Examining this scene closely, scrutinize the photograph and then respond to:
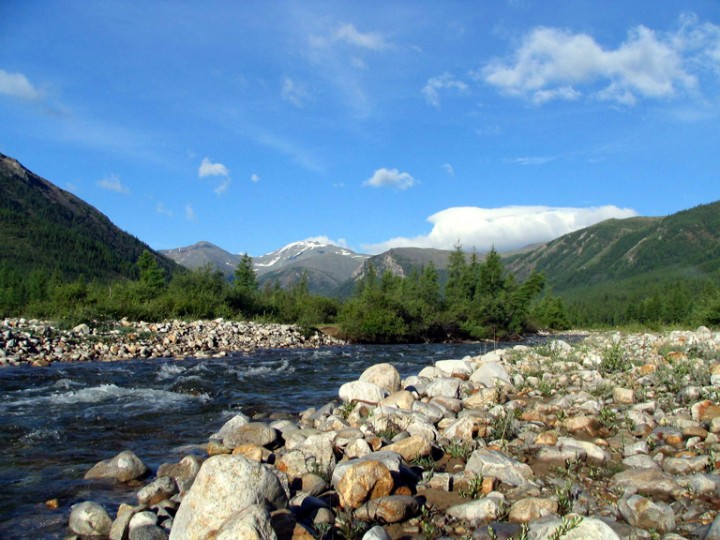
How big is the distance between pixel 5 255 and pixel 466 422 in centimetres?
14871

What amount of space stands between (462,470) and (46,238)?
165 metres

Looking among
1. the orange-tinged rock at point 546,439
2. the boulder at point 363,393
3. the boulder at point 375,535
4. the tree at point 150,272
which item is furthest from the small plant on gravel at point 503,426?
the tree at point 150,272

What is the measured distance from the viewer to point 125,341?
72.2 ft

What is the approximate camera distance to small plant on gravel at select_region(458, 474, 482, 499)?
502 cm

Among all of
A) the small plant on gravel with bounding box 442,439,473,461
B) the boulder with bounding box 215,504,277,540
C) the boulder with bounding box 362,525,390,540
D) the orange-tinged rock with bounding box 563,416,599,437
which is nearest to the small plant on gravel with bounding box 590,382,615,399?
the orange-tinged rock with bounding box 563,416,599,437

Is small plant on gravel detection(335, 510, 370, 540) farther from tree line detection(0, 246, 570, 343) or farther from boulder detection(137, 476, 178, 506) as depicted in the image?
tree line detection(0, 246, 570, 343)

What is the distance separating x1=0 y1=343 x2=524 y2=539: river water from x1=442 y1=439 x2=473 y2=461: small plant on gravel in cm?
370

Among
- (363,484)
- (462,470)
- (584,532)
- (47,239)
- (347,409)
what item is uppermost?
(47,239)

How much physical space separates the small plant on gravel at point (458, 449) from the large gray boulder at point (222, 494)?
104 inches

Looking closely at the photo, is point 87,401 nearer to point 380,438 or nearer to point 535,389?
point 380,438

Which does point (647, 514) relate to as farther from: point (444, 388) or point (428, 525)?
point (444, 388)

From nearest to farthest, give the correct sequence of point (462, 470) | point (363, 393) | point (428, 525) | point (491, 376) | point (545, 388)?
1. point (428, 525)
2. point (462, 470)
3. point (363, 393)
4. point (545, 388)
5. point (491, 376)

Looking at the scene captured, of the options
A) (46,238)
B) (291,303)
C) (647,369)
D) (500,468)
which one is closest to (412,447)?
(500,468)

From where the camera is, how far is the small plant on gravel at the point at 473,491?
5.02 meters
